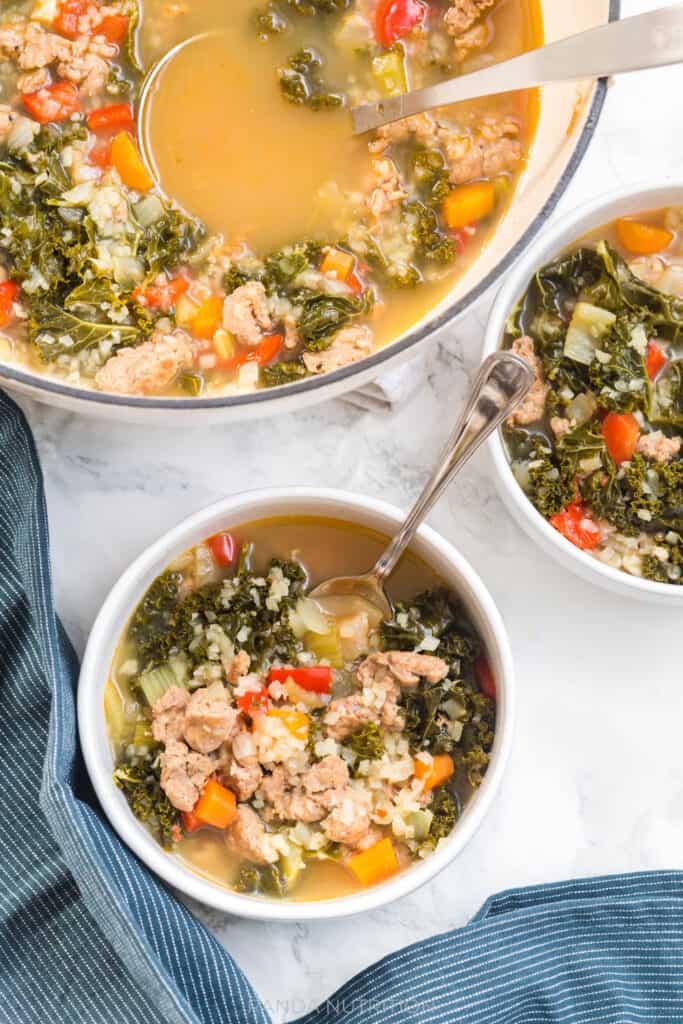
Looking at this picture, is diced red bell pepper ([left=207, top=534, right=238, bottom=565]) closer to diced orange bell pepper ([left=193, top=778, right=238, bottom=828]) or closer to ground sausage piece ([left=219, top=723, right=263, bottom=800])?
ground sausage piece ([left=219, top=723, right=263, bottom=800])

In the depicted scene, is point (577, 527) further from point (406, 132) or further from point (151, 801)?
point (151, 801)

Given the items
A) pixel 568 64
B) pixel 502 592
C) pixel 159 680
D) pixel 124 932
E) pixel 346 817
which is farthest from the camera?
pixel 502 592

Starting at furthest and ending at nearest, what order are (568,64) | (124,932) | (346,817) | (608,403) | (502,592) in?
1. (502,592)
2. (608,403)
3. (346,817)
4. (124,932)
5. (568,64)

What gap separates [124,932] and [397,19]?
217 cm

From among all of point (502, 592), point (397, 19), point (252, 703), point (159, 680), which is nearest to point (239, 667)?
point (252, 703)

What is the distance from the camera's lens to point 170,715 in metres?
2.90

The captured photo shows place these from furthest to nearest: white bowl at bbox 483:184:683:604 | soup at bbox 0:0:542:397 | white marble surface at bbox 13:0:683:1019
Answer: white marble surface at bbox 13:0:683:1019
white bowl at bbox 483:184:683:604
soup at bbox 0:0:542:397

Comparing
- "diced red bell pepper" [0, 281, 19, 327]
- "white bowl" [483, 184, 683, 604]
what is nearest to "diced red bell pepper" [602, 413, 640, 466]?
"white bowl" [483, 184, 683, 604]

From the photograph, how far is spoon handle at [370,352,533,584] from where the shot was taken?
8.59ft

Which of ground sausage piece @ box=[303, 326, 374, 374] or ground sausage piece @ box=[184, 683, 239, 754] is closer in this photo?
ground sausage piece @ box=[303, 326, 374, 374]

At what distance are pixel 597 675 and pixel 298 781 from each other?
2.89 ft

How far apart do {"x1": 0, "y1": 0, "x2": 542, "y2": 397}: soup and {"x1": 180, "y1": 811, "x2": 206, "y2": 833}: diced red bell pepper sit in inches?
39.8

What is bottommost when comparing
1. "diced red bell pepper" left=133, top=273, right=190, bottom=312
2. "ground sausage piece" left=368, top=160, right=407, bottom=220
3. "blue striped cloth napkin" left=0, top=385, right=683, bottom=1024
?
"blue striped cloth napkin" left=0, top=385, right=683, bottom=1024

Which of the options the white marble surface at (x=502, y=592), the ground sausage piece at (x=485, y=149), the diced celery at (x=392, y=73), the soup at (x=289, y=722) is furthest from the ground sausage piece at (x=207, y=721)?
the diced celery at (x=392, y=73)
